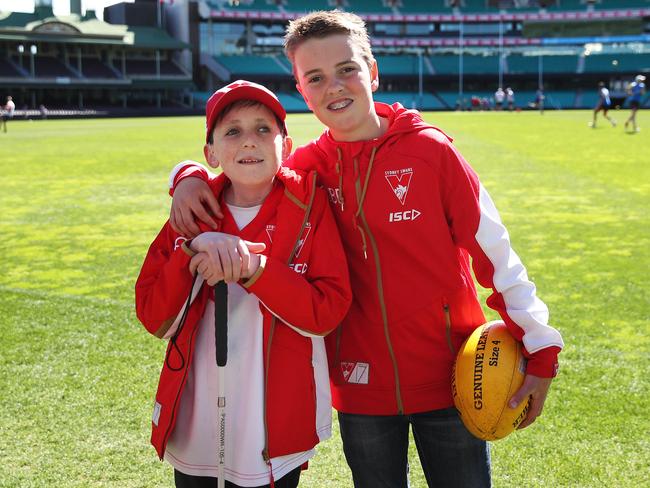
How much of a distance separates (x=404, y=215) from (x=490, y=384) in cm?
62

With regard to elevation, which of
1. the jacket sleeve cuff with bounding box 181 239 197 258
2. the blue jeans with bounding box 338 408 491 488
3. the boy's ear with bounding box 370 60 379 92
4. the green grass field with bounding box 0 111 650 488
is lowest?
the green grass field with bounding box 0 111 650 488

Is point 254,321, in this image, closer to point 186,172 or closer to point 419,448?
point 186,172

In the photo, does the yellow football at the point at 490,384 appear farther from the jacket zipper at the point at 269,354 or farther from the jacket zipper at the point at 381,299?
the jacket zipper at the point at 269,354

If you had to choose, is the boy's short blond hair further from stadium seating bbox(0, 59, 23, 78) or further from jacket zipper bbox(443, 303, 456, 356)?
stadium seating bbox(0, 59, 23, 78)

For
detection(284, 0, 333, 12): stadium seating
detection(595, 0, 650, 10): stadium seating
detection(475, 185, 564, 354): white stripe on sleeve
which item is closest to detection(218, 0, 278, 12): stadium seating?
detection(284, 0, 333, 12): stadium seating

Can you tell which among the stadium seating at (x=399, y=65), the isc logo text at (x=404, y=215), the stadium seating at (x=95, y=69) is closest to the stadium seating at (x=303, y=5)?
the stadium seating at (x=399, y=65)

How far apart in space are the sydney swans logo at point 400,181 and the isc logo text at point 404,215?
0.04 meters

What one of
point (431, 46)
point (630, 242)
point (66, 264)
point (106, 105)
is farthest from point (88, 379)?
point (431, 46)

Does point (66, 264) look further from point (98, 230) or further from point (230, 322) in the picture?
point (230, 322)

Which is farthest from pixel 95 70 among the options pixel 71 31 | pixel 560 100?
pixel 560 100

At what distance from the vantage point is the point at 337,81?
2426mm

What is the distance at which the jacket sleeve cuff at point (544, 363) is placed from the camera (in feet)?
7.70

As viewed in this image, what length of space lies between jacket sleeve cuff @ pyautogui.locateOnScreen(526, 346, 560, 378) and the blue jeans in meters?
0.31

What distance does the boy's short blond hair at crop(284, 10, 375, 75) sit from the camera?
2424 mm
